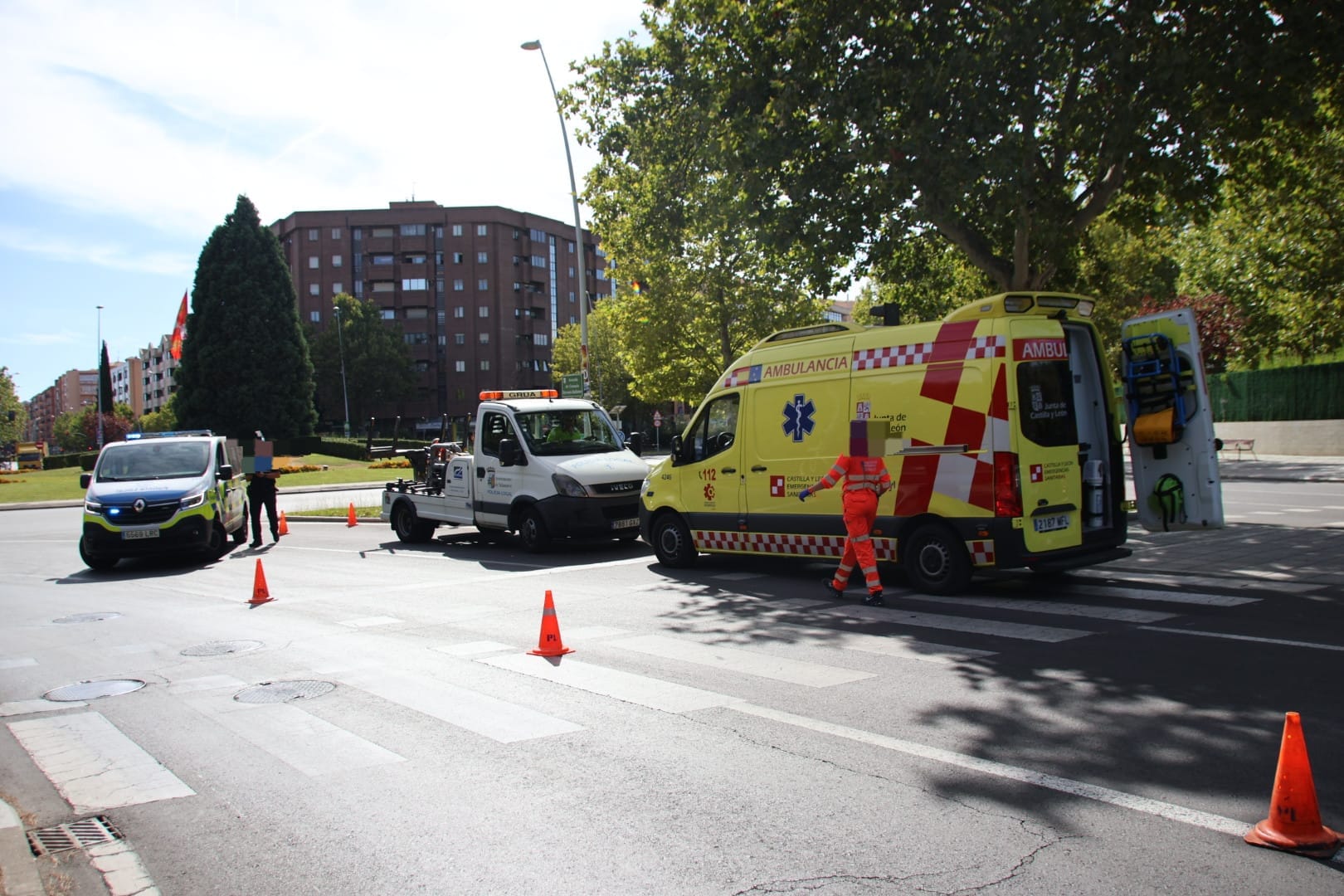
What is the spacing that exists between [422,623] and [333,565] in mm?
5633

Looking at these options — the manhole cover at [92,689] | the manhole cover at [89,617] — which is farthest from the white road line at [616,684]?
the manhole cover at [89,617]

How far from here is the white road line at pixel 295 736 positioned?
5.05m

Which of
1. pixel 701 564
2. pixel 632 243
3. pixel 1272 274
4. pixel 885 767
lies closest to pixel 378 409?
pixel 632 243

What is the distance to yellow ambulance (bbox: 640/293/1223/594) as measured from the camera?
29.2ft

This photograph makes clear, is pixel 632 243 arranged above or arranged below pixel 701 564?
above

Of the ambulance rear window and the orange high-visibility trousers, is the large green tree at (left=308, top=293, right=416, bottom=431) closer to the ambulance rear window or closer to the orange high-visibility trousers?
the orange high-visibility trousers

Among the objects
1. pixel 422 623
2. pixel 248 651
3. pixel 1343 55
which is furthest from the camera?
pixel 1343 55

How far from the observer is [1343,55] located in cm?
1337

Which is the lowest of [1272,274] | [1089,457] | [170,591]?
[170,591]

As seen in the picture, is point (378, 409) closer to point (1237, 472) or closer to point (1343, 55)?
point (1237, 472)

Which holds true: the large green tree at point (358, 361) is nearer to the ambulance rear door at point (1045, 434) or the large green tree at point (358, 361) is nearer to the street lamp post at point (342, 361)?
the street lamp post at point (342, 361)

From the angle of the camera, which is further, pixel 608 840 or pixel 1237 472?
pixel 1237 472

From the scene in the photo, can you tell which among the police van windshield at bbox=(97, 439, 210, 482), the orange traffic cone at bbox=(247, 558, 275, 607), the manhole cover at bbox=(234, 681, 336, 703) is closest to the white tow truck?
the police van windshield at bbox=(97, 439, 210, 482)

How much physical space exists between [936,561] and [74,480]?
165 ft
